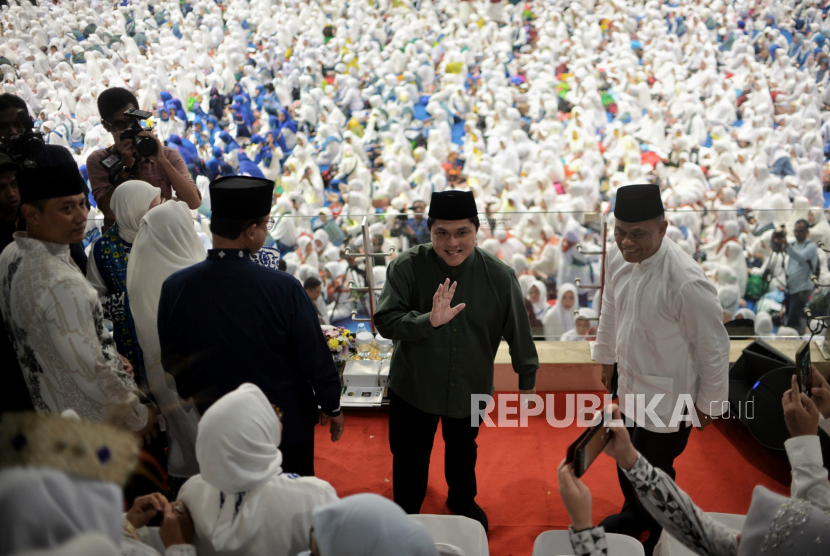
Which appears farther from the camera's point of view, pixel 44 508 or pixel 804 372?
pixel 804 372

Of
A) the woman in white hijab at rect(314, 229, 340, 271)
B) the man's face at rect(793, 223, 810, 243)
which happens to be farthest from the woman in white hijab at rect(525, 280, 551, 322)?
the man's face at rect(793, 223, 810, 243)

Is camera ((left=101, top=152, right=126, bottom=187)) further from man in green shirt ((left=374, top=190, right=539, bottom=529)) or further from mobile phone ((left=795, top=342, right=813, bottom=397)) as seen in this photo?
mobile phone ((left=795, top=342, right=813, bottom=397))

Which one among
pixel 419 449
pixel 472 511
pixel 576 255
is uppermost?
pixel 576 255

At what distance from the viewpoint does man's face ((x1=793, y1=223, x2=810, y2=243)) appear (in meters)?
3.73

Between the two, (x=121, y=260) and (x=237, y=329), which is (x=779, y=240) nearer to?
(x=237, y=329)

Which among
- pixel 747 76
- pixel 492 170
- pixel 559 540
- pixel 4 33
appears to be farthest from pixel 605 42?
pixel 4 33

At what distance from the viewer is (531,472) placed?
9.10 ft

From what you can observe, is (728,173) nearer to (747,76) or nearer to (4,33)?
(747,76)

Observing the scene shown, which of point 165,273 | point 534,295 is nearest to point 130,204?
point 165,273

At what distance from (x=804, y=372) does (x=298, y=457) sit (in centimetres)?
149

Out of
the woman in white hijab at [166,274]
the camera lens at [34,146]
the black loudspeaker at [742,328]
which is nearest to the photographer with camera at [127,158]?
the camera lens at [34,146]

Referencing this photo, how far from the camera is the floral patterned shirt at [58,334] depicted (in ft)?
5.18

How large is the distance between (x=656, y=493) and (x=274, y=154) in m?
8.16

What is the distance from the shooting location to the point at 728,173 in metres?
7.50
